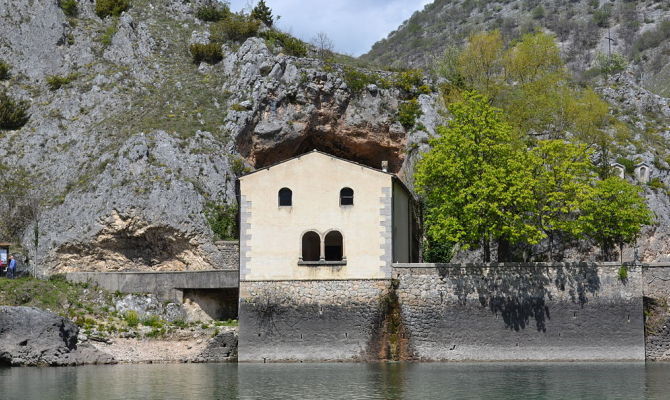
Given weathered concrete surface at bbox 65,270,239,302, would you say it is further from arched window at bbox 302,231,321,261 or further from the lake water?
the lake water

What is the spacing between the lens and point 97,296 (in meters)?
45.1

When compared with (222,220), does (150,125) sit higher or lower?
higher

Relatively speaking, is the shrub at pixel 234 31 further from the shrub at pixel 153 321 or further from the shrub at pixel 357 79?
the shrub at pixel 153 321

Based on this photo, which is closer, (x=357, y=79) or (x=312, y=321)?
(x=312, y=321)

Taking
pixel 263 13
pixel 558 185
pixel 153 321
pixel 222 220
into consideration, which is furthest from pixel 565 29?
pixel 153 321

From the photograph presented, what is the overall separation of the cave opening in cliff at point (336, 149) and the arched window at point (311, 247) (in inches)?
558

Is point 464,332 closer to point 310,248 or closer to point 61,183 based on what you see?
point 310,248

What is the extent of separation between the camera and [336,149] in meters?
62.2

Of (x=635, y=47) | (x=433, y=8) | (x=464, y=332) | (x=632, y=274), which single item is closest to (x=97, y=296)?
(x=464, y=332)

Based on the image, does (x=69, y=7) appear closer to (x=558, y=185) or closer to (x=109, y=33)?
(x=109, y=33)

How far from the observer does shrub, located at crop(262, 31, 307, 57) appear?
6569cm

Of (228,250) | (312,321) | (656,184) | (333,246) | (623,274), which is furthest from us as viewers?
(656,184)

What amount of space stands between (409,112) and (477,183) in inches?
777

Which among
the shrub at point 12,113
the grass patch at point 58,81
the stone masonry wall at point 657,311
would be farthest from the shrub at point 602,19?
the stone masonry wall at point 657,311
